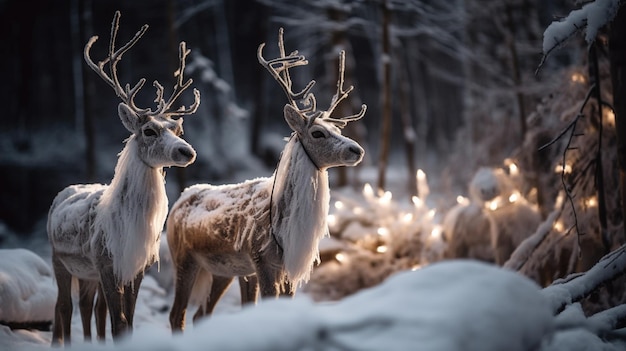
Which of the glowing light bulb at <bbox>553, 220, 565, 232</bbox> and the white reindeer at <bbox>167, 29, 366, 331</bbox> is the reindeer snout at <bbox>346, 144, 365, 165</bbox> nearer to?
the white reindeer at <bbox>167, 29, 366, 331</bbox>

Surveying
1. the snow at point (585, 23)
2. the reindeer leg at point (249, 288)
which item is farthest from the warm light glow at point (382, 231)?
the snow at point (585, 23)

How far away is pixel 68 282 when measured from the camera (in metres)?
5.23

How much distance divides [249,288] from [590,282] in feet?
10.0

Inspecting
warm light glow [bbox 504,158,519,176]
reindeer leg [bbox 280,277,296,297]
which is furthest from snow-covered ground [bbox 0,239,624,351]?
warm light glow [bbox 504,158,519,176]

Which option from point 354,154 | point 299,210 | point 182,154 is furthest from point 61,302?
point 354,154

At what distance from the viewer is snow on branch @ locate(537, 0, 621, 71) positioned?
4.08 m

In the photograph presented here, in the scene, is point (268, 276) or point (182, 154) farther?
point (268, 276)

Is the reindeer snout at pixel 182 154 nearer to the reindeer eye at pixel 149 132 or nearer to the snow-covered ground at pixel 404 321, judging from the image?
the reindeer eye at pixel 149 132

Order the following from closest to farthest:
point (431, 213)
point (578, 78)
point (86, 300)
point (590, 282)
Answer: point (590, 282), point (86, 300), point (578, 78), point (431, 213)

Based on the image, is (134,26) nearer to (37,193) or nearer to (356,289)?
(37,193)

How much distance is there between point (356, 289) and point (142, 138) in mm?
4714

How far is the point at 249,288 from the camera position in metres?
5.41

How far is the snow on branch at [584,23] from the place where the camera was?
408 centimetres

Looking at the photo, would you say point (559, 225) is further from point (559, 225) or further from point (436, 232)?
point (436, 232)
